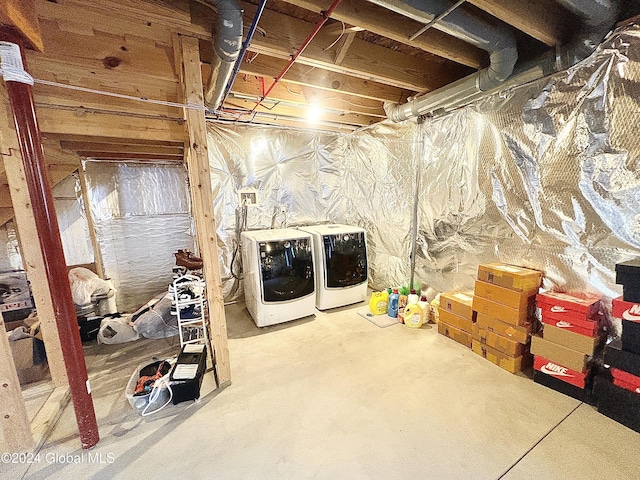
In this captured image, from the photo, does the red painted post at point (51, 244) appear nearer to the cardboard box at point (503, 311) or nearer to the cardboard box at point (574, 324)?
the cardboard box at point (503, 311)

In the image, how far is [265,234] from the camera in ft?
9.12

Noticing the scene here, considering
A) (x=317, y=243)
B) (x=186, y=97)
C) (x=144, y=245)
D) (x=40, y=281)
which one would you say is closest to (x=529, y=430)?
(x=317, y=243)

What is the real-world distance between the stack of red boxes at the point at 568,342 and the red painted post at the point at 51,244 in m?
2.71

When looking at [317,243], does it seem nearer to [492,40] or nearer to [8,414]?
[492,40]

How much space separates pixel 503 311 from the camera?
1939 millimetres

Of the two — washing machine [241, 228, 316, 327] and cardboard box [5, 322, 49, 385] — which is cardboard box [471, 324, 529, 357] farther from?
cardboard box [5, 322, 49, 385]

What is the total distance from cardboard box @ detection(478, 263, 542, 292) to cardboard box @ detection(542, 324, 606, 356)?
0.29 meters

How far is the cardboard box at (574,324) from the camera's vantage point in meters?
1.58

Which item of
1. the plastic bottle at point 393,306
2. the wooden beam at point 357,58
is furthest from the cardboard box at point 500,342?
the wooden beam at point 357,58

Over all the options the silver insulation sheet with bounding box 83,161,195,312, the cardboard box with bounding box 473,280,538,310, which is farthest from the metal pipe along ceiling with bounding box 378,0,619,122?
the silver insulation sheet with bounding box 83,161,195,312

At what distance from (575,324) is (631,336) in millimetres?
230

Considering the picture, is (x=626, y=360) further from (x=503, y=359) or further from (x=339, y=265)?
(x=339, y=265)

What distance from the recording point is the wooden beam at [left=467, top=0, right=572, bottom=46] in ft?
4.07

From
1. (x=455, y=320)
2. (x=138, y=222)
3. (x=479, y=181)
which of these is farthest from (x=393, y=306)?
(x=138, y=222)
